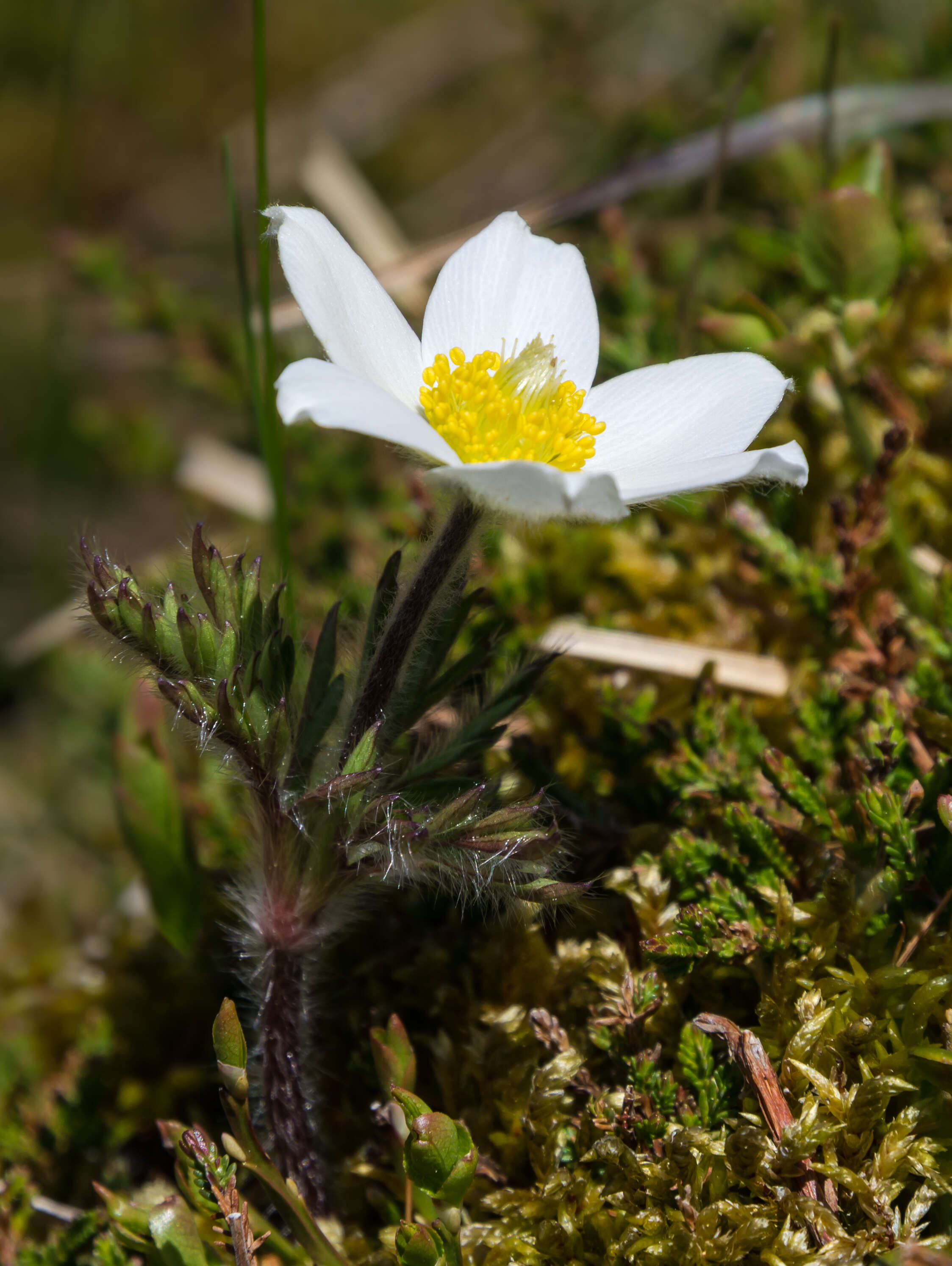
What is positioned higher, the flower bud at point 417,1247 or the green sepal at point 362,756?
the green sepal at point 362,756

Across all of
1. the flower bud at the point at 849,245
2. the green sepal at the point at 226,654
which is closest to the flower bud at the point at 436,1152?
the green sepal at the point at 226,654

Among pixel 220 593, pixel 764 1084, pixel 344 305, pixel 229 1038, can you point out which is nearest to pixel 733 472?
pixel 344 305

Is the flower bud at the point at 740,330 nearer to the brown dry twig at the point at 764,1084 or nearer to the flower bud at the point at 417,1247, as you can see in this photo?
the brown dry twig at the point at 764,1084

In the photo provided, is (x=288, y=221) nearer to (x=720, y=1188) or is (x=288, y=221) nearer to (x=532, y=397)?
(x=532, y=397)

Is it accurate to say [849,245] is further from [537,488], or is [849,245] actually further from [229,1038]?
[229,1038]

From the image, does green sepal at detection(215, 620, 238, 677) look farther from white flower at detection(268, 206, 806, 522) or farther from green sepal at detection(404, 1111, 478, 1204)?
green sepal at detection(404, 1111, 478, 1204)
